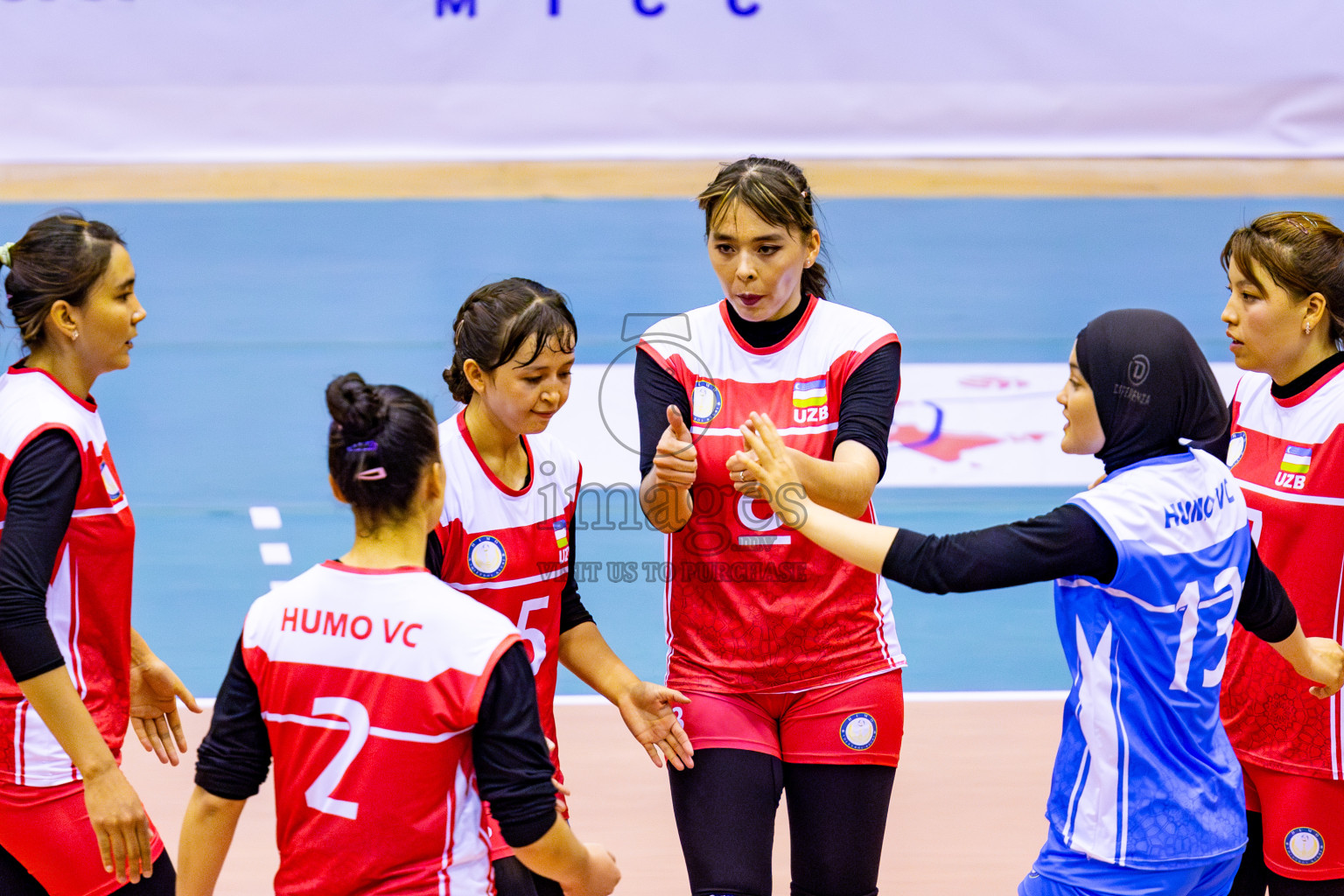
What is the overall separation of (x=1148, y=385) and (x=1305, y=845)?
972 mm

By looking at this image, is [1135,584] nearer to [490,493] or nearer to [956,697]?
[490,493]

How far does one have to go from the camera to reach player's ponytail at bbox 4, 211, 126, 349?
72.2 inches

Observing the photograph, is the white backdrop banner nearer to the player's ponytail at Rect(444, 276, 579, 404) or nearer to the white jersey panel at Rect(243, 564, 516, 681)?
the player's ponytail at Rect(444, 276, 579, 404)

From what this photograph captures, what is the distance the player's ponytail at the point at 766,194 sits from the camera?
6.63 feet

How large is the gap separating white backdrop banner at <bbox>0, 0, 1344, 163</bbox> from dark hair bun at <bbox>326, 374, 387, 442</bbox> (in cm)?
287

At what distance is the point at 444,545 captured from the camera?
1866 millimetres

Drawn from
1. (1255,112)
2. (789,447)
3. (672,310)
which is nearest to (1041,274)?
(1255,112)

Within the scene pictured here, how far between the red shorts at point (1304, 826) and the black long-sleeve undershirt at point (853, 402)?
2.99 ft

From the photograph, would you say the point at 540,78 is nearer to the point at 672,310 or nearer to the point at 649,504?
the point at 672,310

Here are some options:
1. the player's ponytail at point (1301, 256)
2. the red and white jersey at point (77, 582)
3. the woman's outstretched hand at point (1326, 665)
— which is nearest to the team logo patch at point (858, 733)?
the woman's outstretched hand at point (1326, 665)

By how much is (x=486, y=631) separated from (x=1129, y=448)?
Answer: 0.93m

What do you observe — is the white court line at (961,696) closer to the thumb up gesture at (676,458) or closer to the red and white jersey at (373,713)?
the thumb up gesture at (676,458)

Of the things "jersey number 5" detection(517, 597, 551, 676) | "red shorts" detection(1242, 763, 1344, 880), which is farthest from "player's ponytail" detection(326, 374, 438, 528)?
"red shorts" detection(1242, 763, 1344, 880)

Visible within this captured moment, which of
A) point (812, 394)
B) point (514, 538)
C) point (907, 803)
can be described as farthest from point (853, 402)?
point (907, 803)
